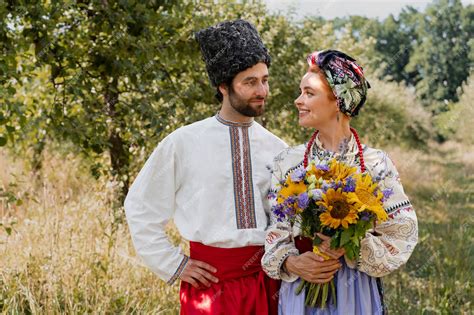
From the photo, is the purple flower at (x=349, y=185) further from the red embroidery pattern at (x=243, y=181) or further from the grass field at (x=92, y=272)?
the grass field at (x=92, y=272)

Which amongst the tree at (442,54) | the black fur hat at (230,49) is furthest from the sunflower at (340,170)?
the tree at (442,54)

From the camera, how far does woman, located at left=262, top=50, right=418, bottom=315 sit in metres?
2.56

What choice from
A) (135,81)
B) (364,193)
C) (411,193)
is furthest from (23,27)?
(411,193)

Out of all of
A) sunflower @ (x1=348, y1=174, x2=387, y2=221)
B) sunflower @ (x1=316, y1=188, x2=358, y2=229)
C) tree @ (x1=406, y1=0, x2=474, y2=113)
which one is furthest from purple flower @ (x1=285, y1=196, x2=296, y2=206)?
tree @ (x1=406, y1=0, x2=474, y2=113)

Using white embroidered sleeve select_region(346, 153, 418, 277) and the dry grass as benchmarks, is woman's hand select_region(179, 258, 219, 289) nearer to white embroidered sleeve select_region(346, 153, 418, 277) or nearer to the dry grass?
white embroidered sleeve select_region(346, 153, 418, 277)

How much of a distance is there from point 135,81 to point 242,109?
294 centimetres

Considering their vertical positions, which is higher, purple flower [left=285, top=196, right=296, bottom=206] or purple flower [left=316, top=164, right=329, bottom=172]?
purple flower [left=316, top=164, right=329, bottom=172]

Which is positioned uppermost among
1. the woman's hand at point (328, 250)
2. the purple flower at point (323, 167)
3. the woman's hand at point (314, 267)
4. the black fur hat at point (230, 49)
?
the black fur hat at point (230, 49)

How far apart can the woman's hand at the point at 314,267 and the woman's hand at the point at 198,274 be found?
459mm

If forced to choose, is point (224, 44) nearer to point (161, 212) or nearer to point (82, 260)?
point (161, 212)

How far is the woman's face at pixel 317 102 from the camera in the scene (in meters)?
2.67

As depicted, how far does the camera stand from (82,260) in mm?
4734

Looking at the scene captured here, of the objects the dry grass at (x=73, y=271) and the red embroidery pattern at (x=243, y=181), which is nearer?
the red embroidery pattern at (x=243, y=181)

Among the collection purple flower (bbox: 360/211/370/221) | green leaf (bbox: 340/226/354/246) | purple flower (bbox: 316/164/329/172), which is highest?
purple flower (bbox: 316/164/329/172)
